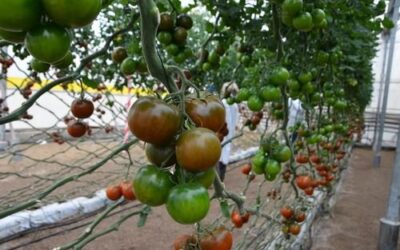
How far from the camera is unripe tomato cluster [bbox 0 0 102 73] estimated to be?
0.40 metres

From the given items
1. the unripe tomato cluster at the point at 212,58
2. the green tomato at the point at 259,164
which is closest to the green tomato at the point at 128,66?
the unripe tomato cluster at the point at 212,58

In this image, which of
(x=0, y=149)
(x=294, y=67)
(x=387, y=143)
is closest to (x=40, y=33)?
(x=294, y=67)

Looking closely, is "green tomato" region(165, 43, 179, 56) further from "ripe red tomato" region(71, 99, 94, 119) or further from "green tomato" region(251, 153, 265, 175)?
"green tomato" region(251, 153, 265, 175)

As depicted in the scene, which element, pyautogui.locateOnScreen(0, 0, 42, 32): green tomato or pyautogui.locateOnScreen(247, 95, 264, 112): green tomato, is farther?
pyautogui.locateOnScreen(247, 95, 264, 112): green tomato

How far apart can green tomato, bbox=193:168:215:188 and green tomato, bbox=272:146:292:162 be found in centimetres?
108

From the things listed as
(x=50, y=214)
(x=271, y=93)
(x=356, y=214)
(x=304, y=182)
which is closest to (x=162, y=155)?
(x=271, y=93)

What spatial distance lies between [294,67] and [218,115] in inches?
57.8

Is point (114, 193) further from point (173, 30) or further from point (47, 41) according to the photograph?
point (47, 41)

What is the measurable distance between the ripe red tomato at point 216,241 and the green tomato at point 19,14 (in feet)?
1.64

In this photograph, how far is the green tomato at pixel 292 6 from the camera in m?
1.26

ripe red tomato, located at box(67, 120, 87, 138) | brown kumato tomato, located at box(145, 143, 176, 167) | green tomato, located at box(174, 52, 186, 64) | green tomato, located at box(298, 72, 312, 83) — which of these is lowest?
ripe red tomato, located at box(67, 120, 87, 138)

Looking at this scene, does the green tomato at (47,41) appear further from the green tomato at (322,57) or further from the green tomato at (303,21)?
the green tomato at (322,57)

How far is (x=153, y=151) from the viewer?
598mm

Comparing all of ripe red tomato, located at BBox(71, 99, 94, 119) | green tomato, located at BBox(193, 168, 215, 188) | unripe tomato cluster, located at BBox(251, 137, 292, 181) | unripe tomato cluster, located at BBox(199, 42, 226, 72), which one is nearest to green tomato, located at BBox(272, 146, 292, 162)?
unripe tomato cluster, located at BBox(251, 137, 292, 181)
